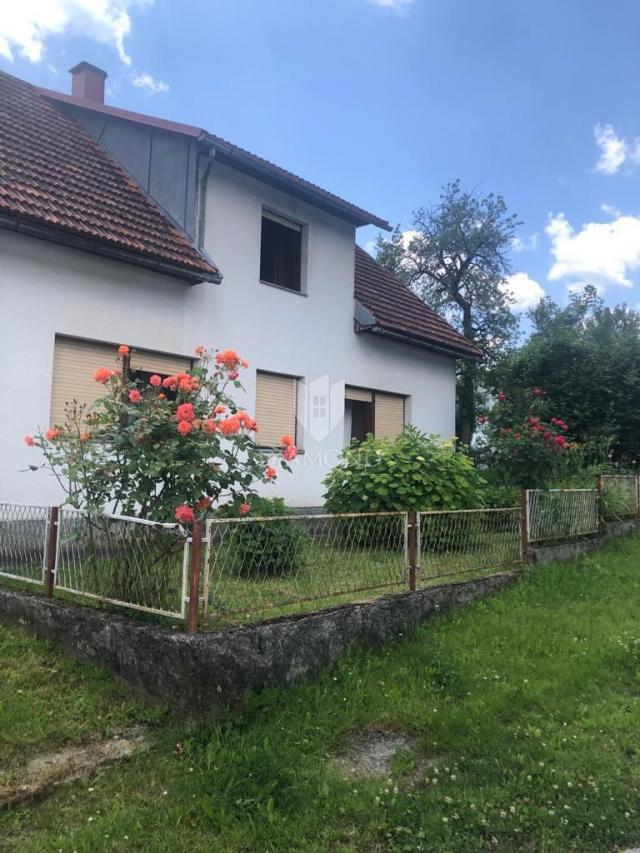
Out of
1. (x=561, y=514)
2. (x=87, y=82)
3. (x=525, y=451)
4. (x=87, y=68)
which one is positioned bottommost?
(x=561, y=514)

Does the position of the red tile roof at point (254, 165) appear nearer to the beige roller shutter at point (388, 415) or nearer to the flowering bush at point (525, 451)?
the beige roller shutter at point (388, 415)

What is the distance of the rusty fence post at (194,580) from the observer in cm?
364

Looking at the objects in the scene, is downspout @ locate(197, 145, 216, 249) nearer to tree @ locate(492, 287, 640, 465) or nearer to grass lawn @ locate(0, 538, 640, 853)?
grass lawn @ locate(0, 538, 640, 853)

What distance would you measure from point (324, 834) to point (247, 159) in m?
8.18

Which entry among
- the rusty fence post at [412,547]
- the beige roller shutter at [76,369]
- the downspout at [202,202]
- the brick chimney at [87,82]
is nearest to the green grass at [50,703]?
the rusty fence post at [412,547]

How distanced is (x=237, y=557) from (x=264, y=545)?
40 centimetres

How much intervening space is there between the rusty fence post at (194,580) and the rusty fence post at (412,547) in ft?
7.18

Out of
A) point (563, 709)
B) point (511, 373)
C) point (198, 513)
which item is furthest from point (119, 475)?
point (511, 373)

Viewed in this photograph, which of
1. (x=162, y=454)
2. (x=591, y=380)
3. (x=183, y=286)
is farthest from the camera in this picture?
(x=591, y=380)

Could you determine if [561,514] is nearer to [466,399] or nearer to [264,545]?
[264,545]

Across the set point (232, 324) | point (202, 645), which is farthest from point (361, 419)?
point (202, 645)

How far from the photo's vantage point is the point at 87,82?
1095 cm

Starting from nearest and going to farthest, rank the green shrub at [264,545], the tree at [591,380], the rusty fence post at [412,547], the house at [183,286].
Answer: the green shrub at [264,545], the rusty fence post at [412,547], the house at [183,286], the tree at [591,380]

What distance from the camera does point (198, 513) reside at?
161 inches
